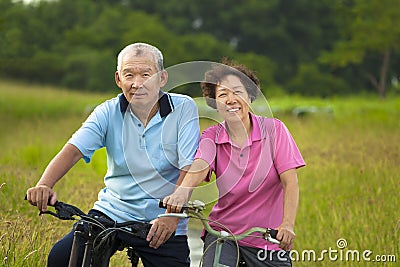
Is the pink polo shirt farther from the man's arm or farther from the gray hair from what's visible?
the man's arm

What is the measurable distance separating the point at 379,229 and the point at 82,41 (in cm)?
4170

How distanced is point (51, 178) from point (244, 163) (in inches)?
38.3

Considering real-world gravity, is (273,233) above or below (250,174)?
below

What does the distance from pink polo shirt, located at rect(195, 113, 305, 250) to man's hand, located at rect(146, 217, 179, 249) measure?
0.41 meters

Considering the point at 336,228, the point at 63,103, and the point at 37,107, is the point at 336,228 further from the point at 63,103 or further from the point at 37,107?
the point at 63,103

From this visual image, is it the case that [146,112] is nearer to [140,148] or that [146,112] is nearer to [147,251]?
[140,148]

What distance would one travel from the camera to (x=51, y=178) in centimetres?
→ 426

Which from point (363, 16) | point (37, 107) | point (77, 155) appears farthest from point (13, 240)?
point (363, 16)

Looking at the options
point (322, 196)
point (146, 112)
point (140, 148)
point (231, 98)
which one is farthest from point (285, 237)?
point (322, 196)

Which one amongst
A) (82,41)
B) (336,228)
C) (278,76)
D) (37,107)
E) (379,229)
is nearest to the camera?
(379,229)

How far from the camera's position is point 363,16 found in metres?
43.8

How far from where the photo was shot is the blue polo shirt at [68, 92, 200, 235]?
14.6 feet

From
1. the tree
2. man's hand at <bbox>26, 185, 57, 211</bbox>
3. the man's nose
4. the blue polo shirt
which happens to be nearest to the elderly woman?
the blue polo shirt

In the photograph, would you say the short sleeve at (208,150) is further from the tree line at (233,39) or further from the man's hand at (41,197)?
the tree line at (233,39)
